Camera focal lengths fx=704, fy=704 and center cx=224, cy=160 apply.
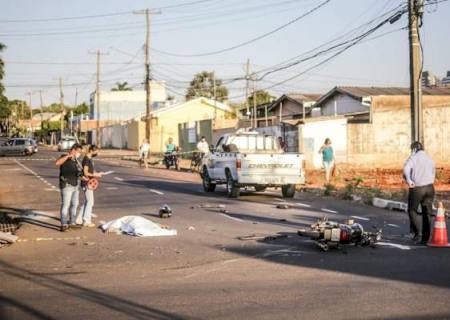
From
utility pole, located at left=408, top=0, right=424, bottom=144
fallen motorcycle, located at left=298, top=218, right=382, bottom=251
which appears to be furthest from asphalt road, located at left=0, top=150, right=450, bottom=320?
utility pole, located at left=408, top=0, right=424, bottom=144

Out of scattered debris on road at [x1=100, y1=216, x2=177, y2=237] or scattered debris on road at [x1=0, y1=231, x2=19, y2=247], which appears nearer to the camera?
scattered debris on road at [x1=0, y1=231, x2=19, y2=247]

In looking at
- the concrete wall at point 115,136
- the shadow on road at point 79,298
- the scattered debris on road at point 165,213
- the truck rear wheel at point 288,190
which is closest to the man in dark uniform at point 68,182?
the scattered debris on road at point 165,213

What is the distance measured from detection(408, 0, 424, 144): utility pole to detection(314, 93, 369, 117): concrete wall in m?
22.9

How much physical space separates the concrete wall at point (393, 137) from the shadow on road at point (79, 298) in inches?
1163

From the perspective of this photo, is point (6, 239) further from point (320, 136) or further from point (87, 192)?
point (320, 136)

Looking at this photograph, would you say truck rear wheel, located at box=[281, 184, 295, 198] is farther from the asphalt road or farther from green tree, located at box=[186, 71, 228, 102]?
green tree, located at box=[186, 71, 228, 102]

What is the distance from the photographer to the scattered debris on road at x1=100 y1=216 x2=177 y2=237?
13750mm

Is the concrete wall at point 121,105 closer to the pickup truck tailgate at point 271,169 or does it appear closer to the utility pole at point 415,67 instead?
the pickup truck tailgate at point 271,169

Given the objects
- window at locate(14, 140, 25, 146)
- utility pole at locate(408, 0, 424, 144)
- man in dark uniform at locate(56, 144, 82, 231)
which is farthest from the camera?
window at locate(14, 140, 25, 146)

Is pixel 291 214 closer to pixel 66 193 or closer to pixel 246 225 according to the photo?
pixel 246 225

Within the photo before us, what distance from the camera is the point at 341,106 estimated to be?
46.8 meters

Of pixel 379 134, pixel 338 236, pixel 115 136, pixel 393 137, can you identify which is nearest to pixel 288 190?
pixel 338 236

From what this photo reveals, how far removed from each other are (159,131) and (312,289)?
6606 cm

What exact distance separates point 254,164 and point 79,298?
1353cm
